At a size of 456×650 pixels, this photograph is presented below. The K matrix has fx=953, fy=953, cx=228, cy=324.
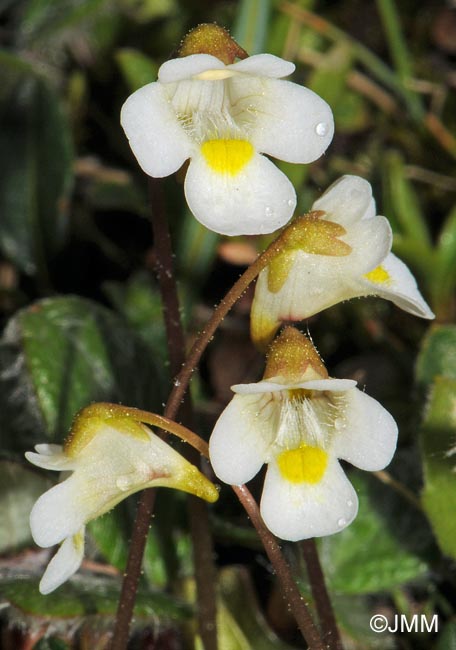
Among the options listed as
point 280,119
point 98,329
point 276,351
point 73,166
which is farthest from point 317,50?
point 276,351

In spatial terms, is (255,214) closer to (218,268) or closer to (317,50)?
(218,268)

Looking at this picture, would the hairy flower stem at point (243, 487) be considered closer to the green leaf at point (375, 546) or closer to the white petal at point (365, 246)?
the white petal at point (365, 246)

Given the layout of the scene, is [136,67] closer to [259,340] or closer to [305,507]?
[259,340]

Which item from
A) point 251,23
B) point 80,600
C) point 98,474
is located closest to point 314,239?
point 98,474

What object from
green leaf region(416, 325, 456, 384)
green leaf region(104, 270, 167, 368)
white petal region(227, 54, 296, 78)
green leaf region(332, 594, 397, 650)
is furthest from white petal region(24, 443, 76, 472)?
green leaf region(104, 270, 167, 368)

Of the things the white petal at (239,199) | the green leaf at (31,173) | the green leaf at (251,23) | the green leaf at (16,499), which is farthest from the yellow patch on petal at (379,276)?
the green leaf at (31,173)

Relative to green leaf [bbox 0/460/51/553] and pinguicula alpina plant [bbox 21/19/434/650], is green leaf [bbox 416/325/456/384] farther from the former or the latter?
green leaf [bbox 0/460/51/553]
